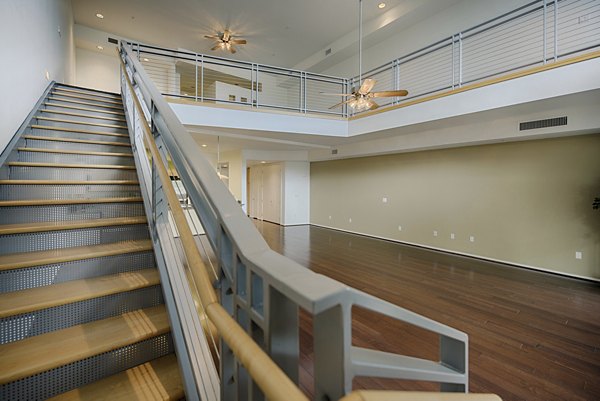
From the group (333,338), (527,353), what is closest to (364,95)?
(527,353)

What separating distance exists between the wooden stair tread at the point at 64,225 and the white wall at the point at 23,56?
3.65 ft

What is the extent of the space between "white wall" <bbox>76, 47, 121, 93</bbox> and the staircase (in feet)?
28.7

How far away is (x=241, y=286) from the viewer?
2.37ft

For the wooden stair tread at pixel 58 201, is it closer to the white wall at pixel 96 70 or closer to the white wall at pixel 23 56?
the white wall at pixel 23 56

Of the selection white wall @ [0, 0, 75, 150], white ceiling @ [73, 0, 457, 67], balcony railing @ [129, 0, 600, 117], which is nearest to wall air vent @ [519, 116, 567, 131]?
balcony railing @ [129, 0, 600, 117]

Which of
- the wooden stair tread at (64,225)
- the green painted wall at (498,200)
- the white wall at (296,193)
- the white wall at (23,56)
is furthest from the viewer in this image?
the white wall at (296,193)

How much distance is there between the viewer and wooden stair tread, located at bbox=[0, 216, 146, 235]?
5.63 feet

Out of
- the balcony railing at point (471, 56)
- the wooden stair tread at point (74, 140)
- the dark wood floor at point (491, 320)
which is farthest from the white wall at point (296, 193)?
the wooden stair tread at point (74, 140)

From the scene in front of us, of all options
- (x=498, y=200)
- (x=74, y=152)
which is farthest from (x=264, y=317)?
(x=498, y=200)

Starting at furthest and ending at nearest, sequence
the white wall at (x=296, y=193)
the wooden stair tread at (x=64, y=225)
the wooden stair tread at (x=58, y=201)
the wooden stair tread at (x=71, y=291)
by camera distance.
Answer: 1. the white wall at (x=296, y=193)
2. the wooden stair tread at (x=58, y=201)
3. the wooden stair tread at (x=64, y=225)
4. the wooden stair tread at (x=71, y=291)

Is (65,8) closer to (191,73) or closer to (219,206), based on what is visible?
(191,73)

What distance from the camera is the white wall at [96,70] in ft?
30.4

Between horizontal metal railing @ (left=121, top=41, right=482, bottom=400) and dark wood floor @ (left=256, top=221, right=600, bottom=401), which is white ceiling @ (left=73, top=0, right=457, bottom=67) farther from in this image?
horizontal metal railing @ (left=121, top=41, right=482, bottom=400)

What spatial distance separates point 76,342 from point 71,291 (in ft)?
1.08
